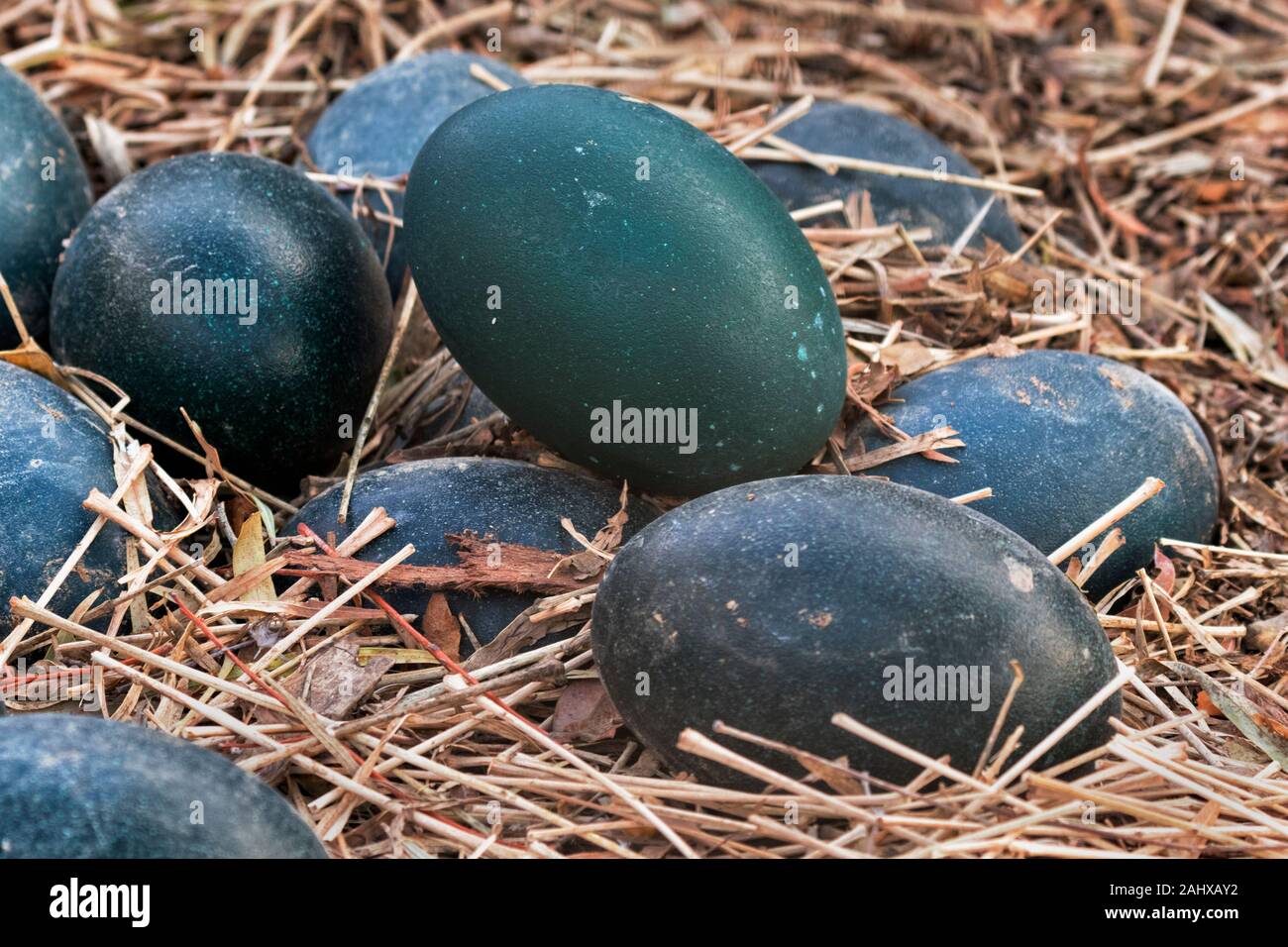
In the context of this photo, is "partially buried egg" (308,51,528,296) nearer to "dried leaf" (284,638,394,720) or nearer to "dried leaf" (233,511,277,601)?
"dried leaf" (233,511,277,601)

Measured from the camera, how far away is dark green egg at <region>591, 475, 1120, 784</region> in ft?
6.84

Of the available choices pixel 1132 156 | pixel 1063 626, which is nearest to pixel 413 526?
pixel 1063 626

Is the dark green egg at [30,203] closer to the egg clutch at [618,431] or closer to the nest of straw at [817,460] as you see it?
the egg clutch at [618,431]

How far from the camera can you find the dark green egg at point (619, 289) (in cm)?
253

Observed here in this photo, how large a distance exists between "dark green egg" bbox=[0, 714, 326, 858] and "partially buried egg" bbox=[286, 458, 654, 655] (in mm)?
705

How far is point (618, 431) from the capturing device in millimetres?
2615

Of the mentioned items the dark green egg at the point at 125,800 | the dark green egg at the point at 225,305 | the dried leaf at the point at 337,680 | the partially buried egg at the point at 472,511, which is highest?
the dark green egg at the point at 225,305

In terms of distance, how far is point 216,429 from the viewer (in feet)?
9.68

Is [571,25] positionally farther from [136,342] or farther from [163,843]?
[163,843]

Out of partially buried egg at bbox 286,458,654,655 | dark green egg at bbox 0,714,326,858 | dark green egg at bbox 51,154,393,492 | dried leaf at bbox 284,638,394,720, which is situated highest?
dark green egg at bbox 51,154,393,492

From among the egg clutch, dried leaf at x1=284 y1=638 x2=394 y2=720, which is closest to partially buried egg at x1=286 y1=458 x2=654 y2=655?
the egg clutch

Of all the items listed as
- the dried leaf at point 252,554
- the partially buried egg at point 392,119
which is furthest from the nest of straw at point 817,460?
the partially buried egg at point 392,119

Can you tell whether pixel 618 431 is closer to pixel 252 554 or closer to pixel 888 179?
pixel 252 554

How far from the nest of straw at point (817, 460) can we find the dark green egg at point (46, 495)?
0.05 meters
